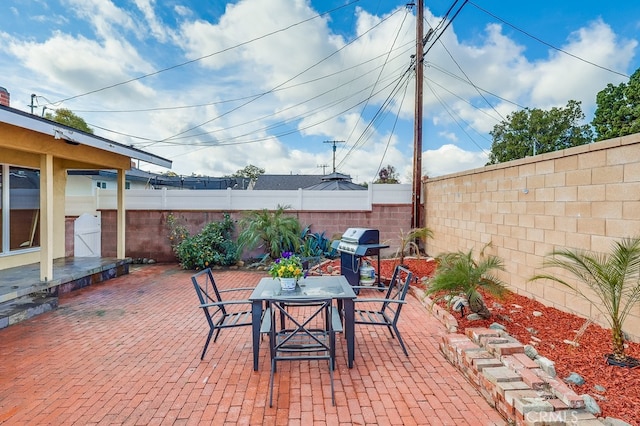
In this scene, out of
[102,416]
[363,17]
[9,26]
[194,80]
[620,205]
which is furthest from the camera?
[194,80]

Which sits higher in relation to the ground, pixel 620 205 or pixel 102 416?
pixel 620 205

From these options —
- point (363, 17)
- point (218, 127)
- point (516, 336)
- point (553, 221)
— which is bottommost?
point (516, 336)

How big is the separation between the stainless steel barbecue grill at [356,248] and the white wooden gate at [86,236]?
681 centimetres

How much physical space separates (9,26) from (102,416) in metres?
12.3

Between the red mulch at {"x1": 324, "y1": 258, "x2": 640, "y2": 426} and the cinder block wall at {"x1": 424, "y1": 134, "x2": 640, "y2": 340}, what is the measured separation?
0.85 feet

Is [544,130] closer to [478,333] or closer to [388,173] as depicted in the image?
[388,173]

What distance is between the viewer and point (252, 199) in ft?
31.2

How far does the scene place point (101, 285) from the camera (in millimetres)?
6938

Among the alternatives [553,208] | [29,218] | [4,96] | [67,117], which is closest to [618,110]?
[553,208]

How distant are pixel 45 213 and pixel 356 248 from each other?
5398mm

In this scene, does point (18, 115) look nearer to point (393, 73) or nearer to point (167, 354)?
point (167, 354)

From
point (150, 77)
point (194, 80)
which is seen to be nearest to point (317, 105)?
point (194, 80)

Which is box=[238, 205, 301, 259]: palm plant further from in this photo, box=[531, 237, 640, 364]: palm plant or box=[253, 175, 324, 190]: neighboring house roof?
box=[253, 175, 324, 190]: neighboring house roof

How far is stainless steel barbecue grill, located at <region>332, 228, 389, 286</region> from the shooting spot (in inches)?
227
